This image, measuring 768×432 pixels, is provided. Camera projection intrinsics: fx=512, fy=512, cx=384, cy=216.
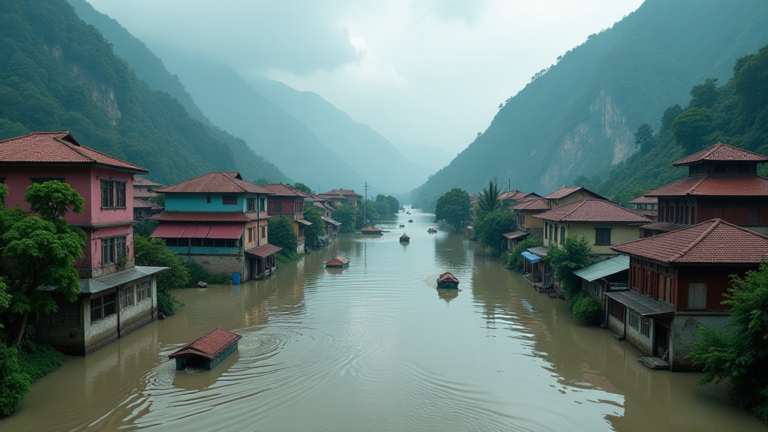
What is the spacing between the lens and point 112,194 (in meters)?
23.0

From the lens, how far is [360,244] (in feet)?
241

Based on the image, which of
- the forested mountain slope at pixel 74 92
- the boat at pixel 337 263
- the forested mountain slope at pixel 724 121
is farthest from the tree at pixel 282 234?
the forested mountain slope at pixel 74 92

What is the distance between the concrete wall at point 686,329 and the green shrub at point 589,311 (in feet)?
25.1

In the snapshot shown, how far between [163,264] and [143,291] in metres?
A: 4.59

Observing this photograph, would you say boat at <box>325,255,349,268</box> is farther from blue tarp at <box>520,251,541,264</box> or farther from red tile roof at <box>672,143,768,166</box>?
red tile roof at <box>672,143,768,166</box>

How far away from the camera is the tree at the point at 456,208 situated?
96.9 metres

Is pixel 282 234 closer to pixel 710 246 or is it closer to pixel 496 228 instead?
pixel 496 228

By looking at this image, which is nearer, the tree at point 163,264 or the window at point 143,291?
the window at point 143,291

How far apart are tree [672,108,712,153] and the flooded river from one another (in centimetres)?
5366

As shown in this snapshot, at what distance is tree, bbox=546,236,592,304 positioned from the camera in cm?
2936

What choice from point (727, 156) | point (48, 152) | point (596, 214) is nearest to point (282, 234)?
point (596, 214)

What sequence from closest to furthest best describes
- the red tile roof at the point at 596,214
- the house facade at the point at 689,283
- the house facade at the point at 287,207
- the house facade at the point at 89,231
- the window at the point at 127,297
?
the house facade at the point at 689,283
the house facade at the point at 89,231
the window at the point at 127,297
the red tile roof at the point at 596,214
the house facade at the point at 287,207

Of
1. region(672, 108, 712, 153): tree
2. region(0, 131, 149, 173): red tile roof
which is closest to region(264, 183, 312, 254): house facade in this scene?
region(0, 131, 149, 173): red tile roof

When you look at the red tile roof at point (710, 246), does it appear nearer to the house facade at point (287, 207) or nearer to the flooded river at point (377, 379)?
the flooded river at point (377, 379)
